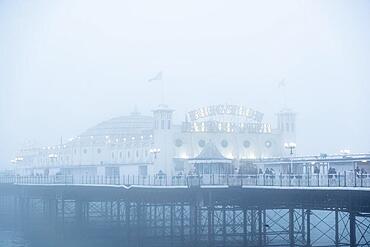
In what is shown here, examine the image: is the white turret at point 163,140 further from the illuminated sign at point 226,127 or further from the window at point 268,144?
the window at point 268,144

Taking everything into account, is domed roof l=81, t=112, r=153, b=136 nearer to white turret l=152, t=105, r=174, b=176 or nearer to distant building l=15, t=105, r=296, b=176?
distant building l=15, t=105, r=296, b=176

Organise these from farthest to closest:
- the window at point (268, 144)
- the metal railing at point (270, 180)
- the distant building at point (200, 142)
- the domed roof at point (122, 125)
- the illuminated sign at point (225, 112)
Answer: the domed roof at point (122, 125) < the illuminated sign at point (225, 112) < the window at point (268, 144) < the distant building at point (200, 142) < the metal railing at point (270, 180)

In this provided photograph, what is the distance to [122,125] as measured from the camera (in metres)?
134

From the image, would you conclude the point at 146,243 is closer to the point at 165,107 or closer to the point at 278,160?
the point at 278,160

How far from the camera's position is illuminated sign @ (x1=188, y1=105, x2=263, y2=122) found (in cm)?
9047

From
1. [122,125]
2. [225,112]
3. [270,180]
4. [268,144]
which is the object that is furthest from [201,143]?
[122,125]

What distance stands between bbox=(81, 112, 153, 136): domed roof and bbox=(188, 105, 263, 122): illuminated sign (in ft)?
118

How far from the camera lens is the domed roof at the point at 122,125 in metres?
130

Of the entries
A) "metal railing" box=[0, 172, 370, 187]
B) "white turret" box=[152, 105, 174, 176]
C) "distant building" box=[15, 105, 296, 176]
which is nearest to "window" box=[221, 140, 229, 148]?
"distant building" box=[15, 105, 296, 176]

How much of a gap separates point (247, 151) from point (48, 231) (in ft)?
87.5

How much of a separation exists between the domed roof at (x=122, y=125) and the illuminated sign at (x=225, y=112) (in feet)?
118

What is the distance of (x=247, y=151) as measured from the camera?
287ft

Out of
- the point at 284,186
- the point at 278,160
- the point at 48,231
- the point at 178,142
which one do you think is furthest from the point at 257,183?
the point at 48,231

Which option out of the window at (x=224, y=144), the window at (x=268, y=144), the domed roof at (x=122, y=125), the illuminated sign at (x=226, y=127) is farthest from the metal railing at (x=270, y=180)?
the domed roof at (x=122, y=125)
